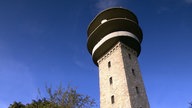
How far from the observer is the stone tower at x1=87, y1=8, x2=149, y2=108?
58.1 feet

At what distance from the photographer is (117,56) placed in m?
20.9

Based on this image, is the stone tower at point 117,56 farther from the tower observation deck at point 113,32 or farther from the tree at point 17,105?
the tree at point 17,105

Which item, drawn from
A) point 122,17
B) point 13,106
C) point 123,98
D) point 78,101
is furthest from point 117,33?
point 13,106

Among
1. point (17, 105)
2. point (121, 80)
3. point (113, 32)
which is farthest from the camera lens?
point (113, 32)

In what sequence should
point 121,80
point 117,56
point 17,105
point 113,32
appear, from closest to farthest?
point 121,80 < point 117,56 < point 17,105 < point 113,32

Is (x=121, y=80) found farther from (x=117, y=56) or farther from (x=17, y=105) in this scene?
(x=17, y=105)

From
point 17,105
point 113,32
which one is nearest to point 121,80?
point 113,32

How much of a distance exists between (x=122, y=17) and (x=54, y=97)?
15.8 metres

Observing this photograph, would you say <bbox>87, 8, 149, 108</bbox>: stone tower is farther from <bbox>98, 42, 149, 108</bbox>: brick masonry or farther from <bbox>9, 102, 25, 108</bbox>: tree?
<bbox>9, 102, 25, 108</bbox>: tree

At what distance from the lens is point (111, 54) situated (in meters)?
→ 22.2

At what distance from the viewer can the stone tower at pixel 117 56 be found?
58.1 ft

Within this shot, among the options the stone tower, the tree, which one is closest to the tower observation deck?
the stone tower

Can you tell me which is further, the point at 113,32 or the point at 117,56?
the point at 113,32

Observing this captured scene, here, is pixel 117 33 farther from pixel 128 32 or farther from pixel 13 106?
pixel 13 106
